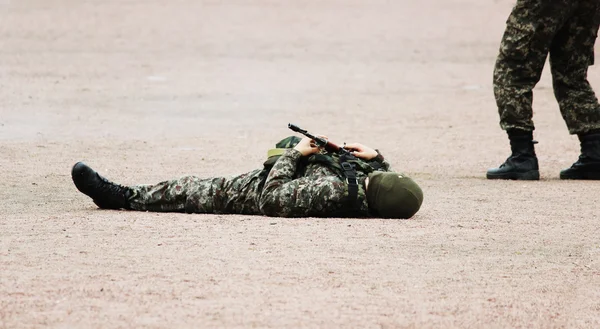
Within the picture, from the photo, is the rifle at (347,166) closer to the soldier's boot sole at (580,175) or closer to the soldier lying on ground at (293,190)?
the soldier lying on ground at (293,190)

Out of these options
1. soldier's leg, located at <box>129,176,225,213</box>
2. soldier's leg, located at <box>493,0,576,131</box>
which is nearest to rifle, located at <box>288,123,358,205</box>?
soldier's leg, located at <box>129,176,225,213</box>

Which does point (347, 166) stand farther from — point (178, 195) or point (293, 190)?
point (178, 195)

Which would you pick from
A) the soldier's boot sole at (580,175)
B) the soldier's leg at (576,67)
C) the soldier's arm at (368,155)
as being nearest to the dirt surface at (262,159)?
the soldier's boot sole at (580,175)

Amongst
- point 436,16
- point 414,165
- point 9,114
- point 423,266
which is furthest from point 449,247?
point 436,16

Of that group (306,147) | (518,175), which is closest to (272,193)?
(306,147)

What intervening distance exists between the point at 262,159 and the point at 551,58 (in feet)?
8.15

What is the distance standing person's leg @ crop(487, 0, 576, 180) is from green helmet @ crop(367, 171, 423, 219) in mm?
2419

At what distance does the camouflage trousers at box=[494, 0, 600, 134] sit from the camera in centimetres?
911

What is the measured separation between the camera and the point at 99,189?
7258 millimetres

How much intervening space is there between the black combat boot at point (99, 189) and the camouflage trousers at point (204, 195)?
61mm

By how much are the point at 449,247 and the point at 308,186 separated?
37.4 inches

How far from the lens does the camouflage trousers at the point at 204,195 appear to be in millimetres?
7230

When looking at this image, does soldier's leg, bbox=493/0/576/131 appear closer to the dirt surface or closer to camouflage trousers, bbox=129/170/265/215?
the dirt surface

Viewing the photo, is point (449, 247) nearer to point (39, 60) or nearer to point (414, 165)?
point (414, 165)
